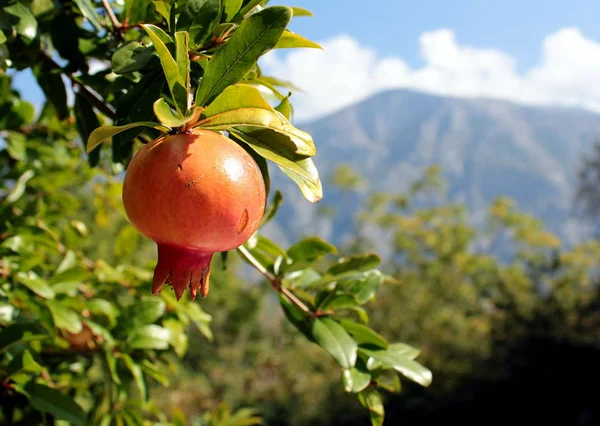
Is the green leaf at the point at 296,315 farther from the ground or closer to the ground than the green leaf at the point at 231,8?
closer to the ground

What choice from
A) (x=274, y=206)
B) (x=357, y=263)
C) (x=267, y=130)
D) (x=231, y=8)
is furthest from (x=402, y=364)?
(x=231, y=8)

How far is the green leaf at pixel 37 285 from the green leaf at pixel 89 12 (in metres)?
0.49

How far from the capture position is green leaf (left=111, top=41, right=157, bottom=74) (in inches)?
21.7

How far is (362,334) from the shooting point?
0.77 meters

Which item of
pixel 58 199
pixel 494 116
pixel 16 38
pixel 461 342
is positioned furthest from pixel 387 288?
pixel 494 116

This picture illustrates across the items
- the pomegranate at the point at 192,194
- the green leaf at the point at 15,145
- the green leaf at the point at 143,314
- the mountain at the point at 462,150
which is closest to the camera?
the pomegranate at the point at 192,194

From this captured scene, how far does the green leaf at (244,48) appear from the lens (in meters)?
0.48

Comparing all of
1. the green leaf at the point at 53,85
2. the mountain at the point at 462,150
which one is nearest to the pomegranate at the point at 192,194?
the green leaf at the point at 53,85

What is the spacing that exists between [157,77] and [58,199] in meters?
1.17

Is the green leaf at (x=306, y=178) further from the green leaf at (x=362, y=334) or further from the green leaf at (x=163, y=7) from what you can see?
the green leaf at (x=362, y=334)

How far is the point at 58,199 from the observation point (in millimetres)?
1608

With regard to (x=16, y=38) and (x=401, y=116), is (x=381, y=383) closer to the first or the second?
(x=16, y=38)

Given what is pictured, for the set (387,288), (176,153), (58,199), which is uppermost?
(176,153)

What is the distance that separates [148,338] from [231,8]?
683mm
